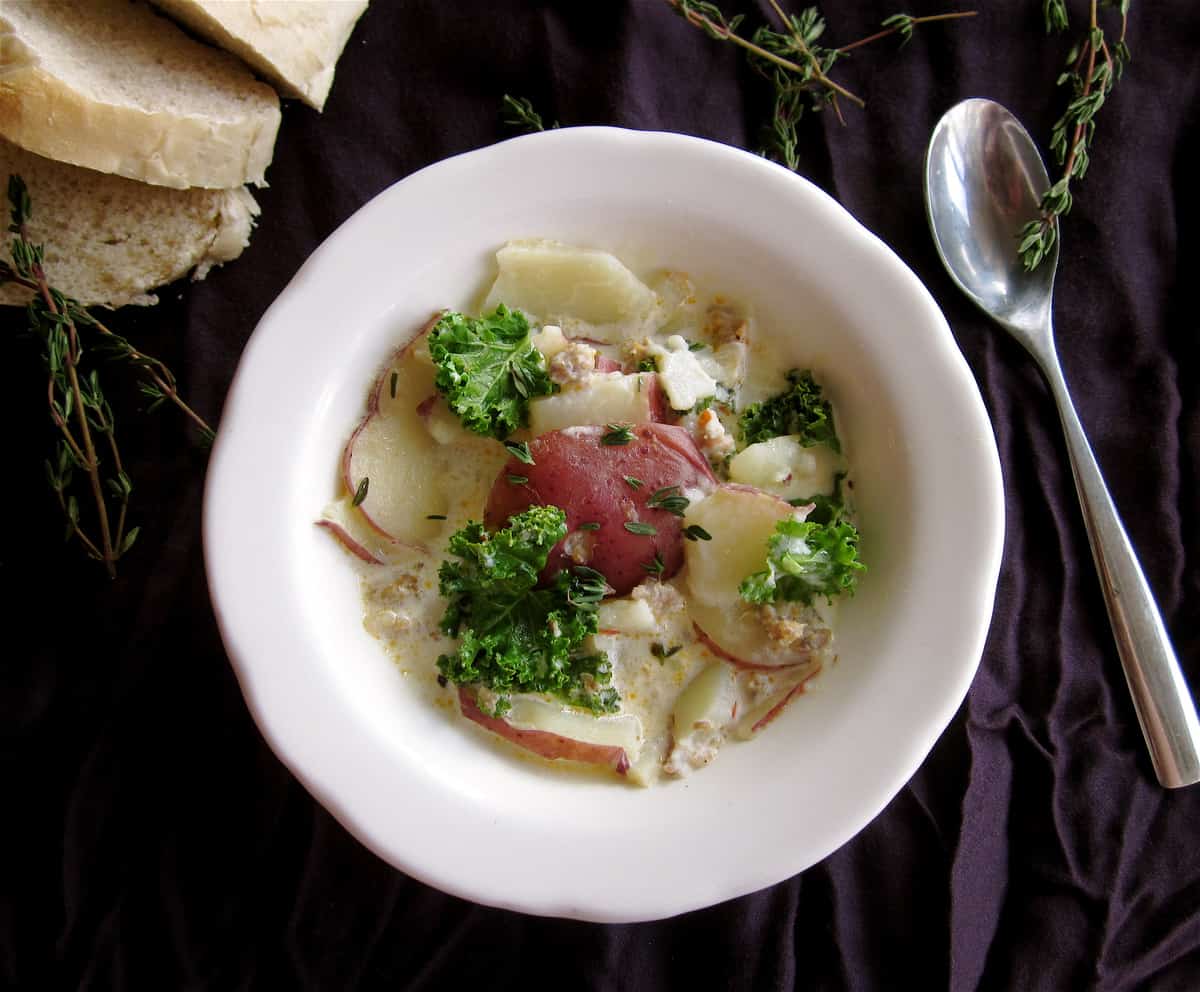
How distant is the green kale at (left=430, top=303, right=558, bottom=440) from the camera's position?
7.29ft

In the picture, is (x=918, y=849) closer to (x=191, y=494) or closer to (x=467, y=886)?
(x=467, y=886)

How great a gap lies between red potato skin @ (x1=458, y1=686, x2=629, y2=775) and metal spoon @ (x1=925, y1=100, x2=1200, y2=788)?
58.0 inches

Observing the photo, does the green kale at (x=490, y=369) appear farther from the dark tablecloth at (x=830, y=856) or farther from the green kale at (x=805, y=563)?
the dark tablecloth at (x=830, y=856)

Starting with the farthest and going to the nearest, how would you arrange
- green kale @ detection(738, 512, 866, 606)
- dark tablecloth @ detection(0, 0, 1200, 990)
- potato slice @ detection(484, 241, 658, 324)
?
dark tablecloth @ detection(0, 0, 1200, 990)
potato slice @ detection(484, 241, 658, 324)
green kale @ detection(738, 512, 866, 606)

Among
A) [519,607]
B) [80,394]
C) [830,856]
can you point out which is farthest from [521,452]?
[830,856]

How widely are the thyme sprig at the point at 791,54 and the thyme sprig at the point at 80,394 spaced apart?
1.69 metres

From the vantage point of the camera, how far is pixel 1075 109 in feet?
9.00

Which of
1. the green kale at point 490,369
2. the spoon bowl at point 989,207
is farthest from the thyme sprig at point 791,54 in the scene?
the green kale at point 490,369

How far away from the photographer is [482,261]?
2.39 m

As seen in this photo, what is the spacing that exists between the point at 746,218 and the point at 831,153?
27.5 inches

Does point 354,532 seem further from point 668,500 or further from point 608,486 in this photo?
point 668,500

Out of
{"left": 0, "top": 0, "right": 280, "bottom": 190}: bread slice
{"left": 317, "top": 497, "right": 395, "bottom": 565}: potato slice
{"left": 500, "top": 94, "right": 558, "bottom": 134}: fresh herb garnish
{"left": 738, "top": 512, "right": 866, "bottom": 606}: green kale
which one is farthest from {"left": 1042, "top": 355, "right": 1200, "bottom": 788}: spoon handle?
{"left": 0, "top": 0, "right": 280, "bottom": 190}: bread slice

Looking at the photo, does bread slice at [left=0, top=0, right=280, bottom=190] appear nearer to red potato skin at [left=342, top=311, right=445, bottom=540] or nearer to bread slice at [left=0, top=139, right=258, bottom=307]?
bread slice at [left=0, top=139, right=258, bottom=307]

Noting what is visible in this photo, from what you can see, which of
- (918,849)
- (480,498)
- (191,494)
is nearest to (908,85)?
(480,498)
